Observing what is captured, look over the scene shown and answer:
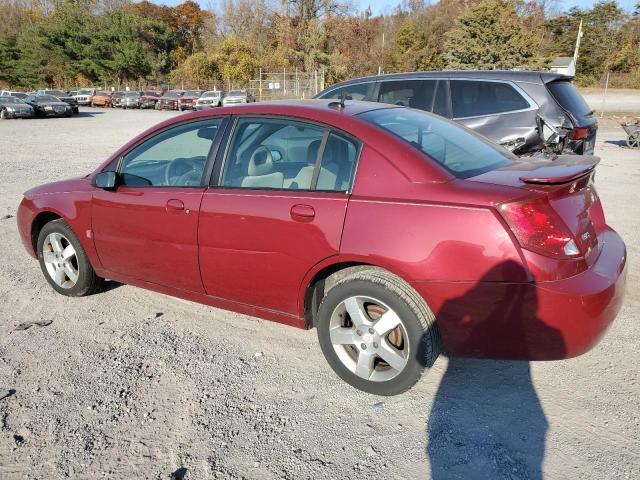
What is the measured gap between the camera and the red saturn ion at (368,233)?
8.32ft

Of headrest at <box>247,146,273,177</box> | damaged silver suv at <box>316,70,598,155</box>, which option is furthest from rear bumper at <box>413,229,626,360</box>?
damaged silver suv at <box>316,70,598,155</box>

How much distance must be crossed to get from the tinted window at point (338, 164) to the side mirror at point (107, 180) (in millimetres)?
1682

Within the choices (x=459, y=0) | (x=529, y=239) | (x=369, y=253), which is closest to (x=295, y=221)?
(x=369, y=253)

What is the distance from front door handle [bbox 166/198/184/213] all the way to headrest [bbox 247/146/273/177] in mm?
511

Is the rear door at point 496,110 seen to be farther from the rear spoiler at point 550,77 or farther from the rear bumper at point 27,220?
the rear bumper at point 27,220

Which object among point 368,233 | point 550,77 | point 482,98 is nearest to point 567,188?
point 368,233

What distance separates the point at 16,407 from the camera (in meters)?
2.92

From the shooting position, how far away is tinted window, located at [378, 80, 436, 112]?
7.10m

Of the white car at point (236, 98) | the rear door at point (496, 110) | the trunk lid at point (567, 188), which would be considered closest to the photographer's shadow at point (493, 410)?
the trunk lid at point (567, 188)

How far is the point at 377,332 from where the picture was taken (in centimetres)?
289

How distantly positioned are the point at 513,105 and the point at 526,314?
15.8 ft

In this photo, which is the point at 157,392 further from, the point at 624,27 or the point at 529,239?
the point at 624,27

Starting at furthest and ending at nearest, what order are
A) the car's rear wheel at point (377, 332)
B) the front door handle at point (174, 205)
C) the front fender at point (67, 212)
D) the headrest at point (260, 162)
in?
the front fender at point (67, 212), the front door handle at point (174, 205), the headrest at point (260, 162), the car's rear wheel at point (377, 332)

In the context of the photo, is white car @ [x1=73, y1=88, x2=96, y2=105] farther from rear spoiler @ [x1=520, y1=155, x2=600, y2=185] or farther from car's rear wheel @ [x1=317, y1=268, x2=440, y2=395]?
rear spoiler @ [x1=520, y1=155, x2=600, y2=185]
